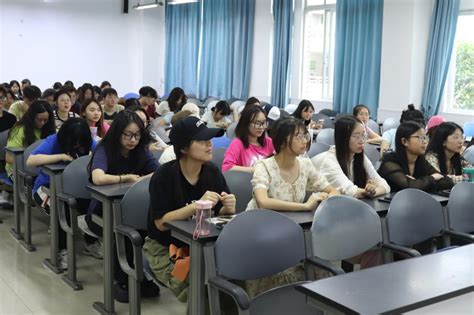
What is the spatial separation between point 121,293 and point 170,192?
114 cm

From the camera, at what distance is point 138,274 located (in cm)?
324

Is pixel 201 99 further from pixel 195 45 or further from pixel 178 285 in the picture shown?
pixel 178 285

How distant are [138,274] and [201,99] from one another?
9.66 metres

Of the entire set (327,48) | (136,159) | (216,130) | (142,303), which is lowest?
(142,303)

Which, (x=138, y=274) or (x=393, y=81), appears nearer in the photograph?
(x=138, y=274)

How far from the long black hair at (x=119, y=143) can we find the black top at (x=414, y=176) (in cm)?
168

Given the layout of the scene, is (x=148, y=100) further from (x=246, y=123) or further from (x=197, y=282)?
(x=197, y=282)

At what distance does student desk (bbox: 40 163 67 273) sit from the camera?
4270 millimetres

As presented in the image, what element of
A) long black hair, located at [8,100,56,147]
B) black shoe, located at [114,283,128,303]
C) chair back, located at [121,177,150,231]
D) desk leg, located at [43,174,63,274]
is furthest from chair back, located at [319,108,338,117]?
chair back, located at [121,177,150,231]

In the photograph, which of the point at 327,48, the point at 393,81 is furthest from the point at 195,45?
the point at 393,81

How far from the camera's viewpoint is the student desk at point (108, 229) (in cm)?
355

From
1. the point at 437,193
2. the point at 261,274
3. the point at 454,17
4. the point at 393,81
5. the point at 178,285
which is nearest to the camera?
the point at 261,274

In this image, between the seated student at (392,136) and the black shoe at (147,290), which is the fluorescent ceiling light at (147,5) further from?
the black shoe at (147,290)

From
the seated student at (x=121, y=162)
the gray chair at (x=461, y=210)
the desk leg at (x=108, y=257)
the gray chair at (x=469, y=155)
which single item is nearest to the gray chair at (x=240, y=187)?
the seated student at (x=121, y=162)
